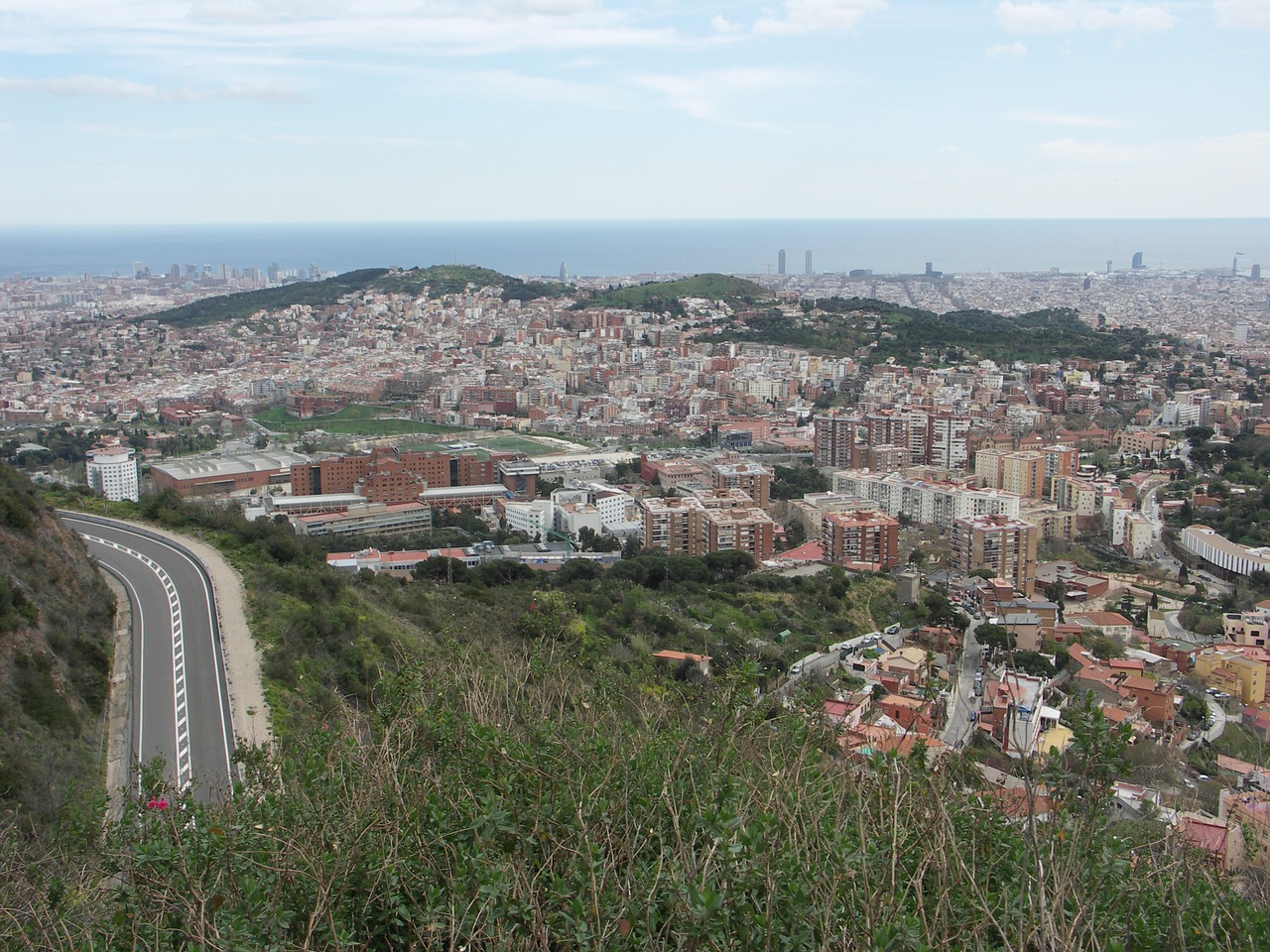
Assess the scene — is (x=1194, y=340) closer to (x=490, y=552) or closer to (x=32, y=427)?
(x=490, y=552)

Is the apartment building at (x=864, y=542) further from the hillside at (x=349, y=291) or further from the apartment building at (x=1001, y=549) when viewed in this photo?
the hillside at (x=349, y=291)

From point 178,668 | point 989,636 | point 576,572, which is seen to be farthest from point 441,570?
point 178,668

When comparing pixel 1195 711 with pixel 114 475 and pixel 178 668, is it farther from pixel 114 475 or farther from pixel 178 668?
pixel 114 475

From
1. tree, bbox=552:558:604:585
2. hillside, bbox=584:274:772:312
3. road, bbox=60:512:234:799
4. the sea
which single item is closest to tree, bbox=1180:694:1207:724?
tree, bbox=552:558:604:585

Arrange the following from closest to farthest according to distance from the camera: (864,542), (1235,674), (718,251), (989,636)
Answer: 1. (1235,674)
2. (989,636)
3. (864,542)
4. (718,251)

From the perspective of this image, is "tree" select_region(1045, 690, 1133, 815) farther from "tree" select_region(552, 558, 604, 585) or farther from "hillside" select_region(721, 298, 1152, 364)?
"hillside" select_region(721, 298, 1152, 364)

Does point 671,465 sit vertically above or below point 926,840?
below

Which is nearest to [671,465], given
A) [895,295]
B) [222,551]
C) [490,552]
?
[490,552]
